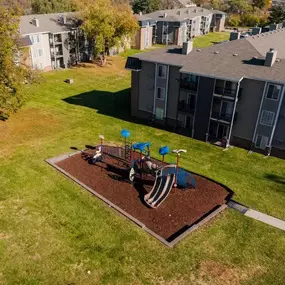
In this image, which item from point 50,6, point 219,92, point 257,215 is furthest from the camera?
point 50,6

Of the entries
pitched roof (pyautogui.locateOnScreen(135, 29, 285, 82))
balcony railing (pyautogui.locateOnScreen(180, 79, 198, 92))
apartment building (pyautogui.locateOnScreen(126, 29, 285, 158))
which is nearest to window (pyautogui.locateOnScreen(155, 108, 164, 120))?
apartment building (pyautogui.locateOnScreen(126, 29, 285, 158))

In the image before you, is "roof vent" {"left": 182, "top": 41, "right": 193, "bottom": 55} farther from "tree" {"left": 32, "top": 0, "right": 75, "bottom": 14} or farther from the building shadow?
"tree" {"left": 32, "top": 0, "right": 75, "bottom": 14}

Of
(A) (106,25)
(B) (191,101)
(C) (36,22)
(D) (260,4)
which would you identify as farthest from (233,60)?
(D) (260,4)

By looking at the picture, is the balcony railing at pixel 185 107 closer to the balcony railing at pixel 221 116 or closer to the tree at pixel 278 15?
the balcony railing at pixel 221 116

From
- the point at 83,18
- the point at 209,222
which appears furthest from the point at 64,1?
the point at 209,222

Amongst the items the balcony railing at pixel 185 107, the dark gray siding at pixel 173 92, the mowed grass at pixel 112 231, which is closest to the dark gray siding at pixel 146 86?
the dark gray siding at pixel 173 92

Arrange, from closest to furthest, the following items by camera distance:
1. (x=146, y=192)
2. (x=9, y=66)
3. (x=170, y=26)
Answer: (x=146, y=192) < (x=9, y=66) < (x=170, y=26)

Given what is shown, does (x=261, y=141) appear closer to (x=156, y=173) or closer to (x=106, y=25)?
(x=156, y=173)
